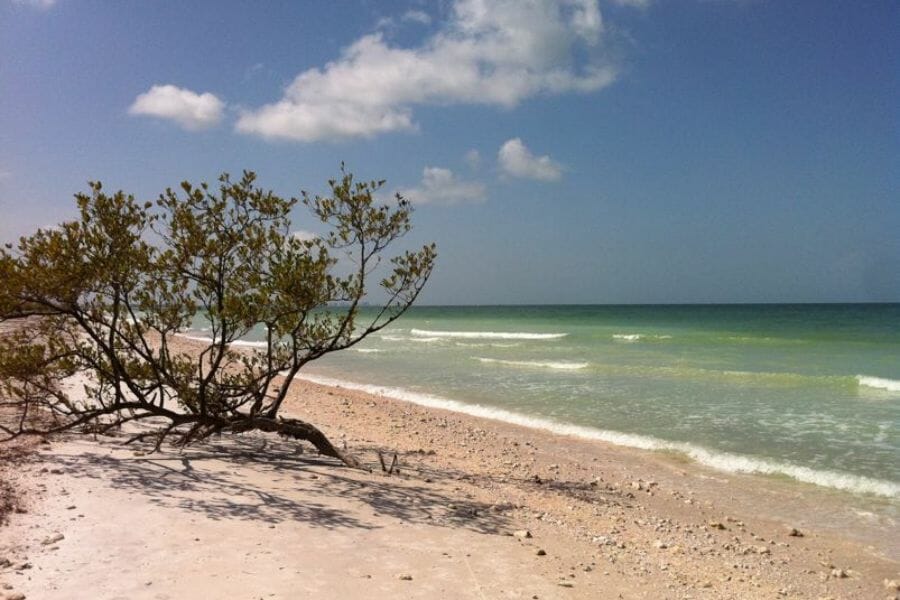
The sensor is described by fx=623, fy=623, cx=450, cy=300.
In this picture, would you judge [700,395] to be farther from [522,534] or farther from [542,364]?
[522,534]

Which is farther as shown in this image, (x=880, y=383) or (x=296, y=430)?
(x=880, y=383)

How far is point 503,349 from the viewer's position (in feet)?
115

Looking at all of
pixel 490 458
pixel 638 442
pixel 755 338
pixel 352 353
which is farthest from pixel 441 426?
pixel 755 338

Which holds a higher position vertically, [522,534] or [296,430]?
[296,430]

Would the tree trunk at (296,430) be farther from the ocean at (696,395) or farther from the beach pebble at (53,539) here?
the ocean at (696,395)

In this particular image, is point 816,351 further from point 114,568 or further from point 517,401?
point 114,568

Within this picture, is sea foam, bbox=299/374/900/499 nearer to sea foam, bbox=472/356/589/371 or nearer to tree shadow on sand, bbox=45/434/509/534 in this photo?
tree shadow on sand, bbox=45/434/509/534

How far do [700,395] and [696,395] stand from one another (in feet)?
0.41

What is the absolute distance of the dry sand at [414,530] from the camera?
5090mm

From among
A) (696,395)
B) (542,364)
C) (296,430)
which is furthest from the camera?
(542,364)

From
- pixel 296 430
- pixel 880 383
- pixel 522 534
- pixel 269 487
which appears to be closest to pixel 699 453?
pixel 522 534

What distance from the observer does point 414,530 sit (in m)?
6.48

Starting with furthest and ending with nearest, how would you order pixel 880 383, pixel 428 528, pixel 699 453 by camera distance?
pixel 880 383, pixel 699 453, pixel 428 528

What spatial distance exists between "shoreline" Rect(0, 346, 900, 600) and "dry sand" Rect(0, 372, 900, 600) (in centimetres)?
2
